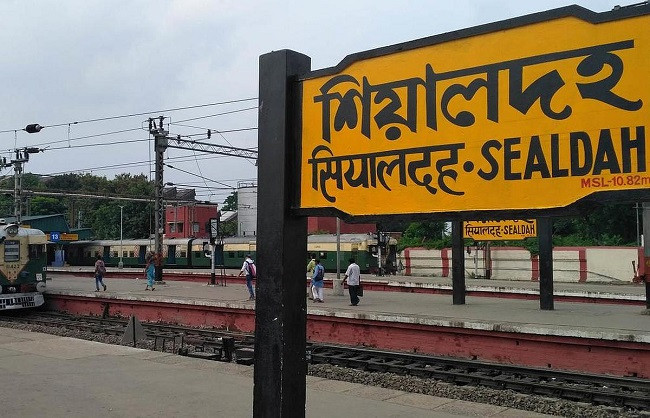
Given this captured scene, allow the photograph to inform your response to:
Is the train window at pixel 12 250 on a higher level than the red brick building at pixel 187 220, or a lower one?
lower

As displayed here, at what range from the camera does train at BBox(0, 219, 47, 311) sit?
1961 centimetres

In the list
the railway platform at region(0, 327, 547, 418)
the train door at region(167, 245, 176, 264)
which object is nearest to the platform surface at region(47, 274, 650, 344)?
the railway platform at region(0, 327, 547, 418)

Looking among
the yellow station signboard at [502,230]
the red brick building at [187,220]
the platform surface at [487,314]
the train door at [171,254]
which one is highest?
the red brick building at [187,220]

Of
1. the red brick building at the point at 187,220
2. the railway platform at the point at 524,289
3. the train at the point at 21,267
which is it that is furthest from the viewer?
the red brick building at the point at 187,220

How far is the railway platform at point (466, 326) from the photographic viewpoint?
11.0m

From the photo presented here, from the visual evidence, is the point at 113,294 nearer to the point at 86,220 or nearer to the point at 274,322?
the point at 274,322

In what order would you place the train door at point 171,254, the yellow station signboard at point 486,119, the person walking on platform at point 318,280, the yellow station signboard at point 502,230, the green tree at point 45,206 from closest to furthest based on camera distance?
the yellow station signboard at point 486,119 → the person walking on platform at point 318,280 → the yellow station signboard at point 502,230 → the train door at point 171,254 → the green tree at point 45,206

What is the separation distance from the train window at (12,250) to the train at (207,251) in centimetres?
1095

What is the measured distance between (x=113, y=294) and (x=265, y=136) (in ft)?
62.3

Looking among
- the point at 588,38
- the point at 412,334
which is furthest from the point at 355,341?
the point at 588,38

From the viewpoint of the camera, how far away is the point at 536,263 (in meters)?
30.7

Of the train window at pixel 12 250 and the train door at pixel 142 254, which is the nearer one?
the train window at pixel 12 250

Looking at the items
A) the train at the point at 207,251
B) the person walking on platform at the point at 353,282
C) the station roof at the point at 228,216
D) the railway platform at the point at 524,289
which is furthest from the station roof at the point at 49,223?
the station roof at the point at 228,216

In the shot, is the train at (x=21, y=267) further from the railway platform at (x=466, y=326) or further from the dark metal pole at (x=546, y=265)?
the dark metal pole at (x=546, y=265)
